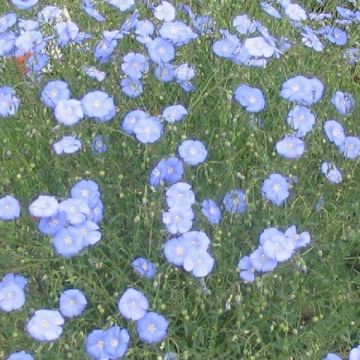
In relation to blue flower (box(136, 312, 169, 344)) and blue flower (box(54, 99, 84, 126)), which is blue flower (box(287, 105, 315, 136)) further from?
blue flower (box(136, 312, 169, 344))

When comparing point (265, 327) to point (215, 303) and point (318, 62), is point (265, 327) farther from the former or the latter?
point (318, 62)

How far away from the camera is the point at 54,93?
9.85ft

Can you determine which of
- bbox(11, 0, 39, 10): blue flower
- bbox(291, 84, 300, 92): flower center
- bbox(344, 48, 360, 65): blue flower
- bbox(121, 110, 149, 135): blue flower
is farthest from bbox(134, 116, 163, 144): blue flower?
bbox(344, 48, 360, 65): blue flower

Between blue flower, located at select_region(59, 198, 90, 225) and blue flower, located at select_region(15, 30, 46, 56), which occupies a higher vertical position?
blue flower, located at select_region(15, 30, 46, 56)

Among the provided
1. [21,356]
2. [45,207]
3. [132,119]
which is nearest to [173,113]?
[132,119]

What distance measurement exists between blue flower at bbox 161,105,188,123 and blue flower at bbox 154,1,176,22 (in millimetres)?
432

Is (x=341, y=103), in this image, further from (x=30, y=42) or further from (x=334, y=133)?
(x=30, y=42)

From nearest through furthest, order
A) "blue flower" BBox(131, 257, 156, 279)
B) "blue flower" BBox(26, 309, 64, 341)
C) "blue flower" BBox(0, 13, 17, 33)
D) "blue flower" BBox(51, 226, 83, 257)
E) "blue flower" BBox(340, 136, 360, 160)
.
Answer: "blue flower" BBox(26, 309, 64, 341) < "blue flower" BBox(51, 226, 83, 257) < "blue flower" BBox(131, 257, 156, 279) < "blue flower" BBox(340, 136, 360, 160) < "blue flower" BBox(0, 13, 17, 33)

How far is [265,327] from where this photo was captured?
111 inches

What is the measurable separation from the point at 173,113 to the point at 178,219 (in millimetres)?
483

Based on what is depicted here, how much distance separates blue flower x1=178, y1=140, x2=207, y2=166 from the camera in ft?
9.28

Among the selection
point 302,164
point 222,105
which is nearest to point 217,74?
point 222,105

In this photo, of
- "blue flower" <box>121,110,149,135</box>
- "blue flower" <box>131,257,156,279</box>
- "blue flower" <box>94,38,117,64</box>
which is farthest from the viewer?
"blue flower" <box>94,38,117,64</box>

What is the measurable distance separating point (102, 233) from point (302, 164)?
30.0 inches
